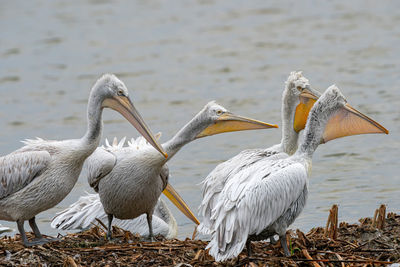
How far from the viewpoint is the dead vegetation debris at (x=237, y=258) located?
5.57 metres

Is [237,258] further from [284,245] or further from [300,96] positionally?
→ [300,96]

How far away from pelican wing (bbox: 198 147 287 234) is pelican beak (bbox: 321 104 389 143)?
442mm

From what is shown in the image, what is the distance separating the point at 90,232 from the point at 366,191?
3.76 m

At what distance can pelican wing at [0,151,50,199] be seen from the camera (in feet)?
21.0

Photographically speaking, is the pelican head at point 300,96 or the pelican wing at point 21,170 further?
the pelican head at point 300,96

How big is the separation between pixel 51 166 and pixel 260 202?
70.9 inches

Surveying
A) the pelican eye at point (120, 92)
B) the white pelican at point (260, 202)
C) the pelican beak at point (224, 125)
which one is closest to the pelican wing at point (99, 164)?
the pelican eye at point (120, 92)

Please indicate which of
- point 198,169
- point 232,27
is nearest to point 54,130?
point 198,169

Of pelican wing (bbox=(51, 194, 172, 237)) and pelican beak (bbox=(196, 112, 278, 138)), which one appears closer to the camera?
pelican beak (bbox=(196, 112, 278, 138))

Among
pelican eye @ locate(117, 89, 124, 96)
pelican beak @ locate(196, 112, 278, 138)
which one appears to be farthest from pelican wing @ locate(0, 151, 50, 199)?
pelican beak @ locate(196, 112, 278, 138)

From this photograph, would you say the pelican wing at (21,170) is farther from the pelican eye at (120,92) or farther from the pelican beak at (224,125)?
the pelican beak at (224,125)

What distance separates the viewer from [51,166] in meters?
6.41

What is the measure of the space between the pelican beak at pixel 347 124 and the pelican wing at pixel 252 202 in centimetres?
69

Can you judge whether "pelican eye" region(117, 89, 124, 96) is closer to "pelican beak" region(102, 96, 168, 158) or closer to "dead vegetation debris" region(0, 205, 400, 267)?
"pelican beak" region(102, 96, 168, 158)
